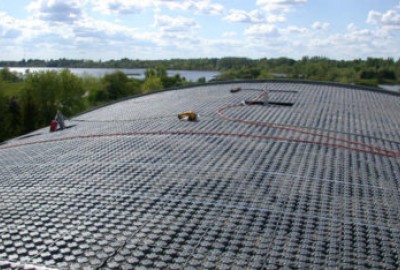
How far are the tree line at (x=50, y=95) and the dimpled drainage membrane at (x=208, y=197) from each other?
2449 centimetres

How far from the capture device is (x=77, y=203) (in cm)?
585

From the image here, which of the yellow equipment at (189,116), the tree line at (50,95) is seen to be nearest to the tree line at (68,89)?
the tree line at (50,95)

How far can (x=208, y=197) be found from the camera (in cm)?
588

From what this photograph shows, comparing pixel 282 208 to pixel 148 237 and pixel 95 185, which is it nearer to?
pixel 148 237

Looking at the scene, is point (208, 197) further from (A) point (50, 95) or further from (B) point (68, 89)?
(B) point (68, 89)

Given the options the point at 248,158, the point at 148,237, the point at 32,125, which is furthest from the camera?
the point at 32,125

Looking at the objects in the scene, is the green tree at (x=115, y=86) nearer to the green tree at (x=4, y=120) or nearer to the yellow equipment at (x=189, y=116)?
the green tree at (x=4, y=120)

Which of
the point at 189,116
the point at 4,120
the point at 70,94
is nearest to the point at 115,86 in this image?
the point at 70,94

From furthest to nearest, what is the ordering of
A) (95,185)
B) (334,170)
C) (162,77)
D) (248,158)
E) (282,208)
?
(162,77)
(248,158)
(334,170)
(95,185)
(282,208)

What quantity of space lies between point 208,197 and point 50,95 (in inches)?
1597

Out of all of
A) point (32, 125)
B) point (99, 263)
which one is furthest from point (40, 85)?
point (99, 263)

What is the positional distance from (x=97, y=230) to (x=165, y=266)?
3.97 ft

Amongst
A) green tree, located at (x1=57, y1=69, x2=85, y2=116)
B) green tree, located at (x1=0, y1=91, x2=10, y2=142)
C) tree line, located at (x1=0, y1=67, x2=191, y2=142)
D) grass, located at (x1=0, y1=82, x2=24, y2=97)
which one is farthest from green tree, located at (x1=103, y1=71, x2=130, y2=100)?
green tree, located at (x1=0, y1=91, x2=10, y2=142)

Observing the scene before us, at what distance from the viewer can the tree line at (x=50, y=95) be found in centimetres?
3341
